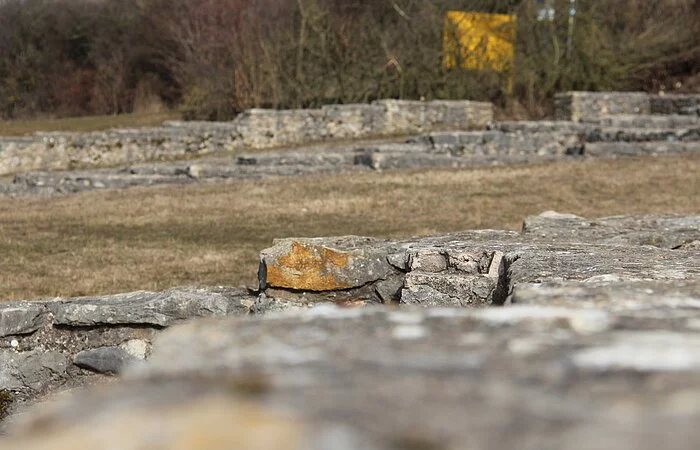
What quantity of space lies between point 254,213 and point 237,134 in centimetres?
927

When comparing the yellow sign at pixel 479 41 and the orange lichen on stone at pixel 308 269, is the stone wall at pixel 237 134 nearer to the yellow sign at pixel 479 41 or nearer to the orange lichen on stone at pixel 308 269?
the yellow sign at pixel 479 41

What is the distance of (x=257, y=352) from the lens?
1.59 metres

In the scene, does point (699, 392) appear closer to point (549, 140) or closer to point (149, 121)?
point (549, 140)

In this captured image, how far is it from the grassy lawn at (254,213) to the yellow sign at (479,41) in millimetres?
10291

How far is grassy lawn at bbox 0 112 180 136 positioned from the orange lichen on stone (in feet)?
Result: 60.5

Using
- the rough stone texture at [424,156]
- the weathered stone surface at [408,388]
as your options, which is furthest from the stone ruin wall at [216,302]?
the rough stone texture at [424,156]

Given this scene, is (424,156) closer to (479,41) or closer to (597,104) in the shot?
(597,104)

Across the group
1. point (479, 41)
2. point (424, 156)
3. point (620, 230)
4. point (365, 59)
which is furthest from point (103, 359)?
point (479, 41)

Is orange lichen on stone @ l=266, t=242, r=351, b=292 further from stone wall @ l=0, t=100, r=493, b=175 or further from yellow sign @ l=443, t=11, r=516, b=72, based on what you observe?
yellow sign @ l=443, t=11, r=516, b=72

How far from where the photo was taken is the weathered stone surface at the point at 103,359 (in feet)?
16.4

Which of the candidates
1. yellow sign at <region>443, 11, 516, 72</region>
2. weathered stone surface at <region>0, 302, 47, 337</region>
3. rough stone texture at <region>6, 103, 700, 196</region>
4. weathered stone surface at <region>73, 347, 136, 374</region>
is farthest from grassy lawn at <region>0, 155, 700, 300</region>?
yellow sign at <region>443, 11, 516, 72</region>

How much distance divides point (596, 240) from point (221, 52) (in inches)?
926

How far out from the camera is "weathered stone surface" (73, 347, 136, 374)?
4.99m

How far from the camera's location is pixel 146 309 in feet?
16.6
